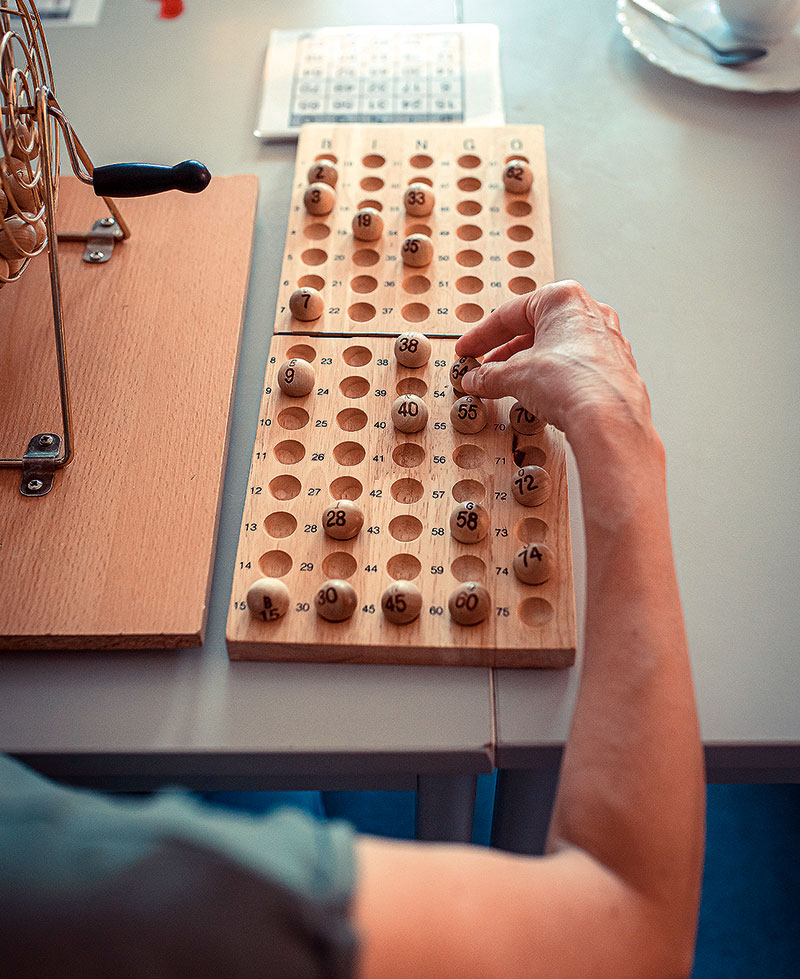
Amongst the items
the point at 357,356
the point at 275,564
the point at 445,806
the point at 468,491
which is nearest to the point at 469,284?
the point at 357,356

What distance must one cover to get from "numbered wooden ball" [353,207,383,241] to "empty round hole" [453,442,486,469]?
0.89 ft

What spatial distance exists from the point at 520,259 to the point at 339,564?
38 centimetres

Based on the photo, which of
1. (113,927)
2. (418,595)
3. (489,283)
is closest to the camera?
(113,927)

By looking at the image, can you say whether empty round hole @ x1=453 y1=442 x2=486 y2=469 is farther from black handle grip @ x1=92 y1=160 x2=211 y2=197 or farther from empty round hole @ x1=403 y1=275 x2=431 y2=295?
black handle grip @ x1=92 y1=160 x2=211 y2=197

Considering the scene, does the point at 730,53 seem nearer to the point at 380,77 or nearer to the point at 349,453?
the point at 380,77

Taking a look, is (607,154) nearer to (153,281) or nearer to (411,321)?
(411,321)

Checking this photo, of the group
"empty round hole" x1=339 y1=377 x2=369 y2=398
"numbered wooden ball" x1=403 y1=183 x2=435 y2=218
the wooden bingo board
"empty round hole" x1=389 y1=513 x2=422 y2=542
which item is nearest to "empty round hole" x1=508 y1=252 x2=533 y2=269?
the wooden bingo board

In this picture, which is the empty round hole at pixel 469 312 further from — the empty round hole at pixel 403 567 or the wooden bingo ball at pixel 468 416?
the empty round hole at pixel 403 567

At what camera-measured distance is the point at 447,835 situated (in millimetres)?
718

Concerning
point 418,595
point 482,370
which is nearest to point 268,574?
point 418,595

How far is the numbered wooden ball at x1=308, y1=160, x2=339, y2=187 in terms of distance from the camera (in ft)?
2.95

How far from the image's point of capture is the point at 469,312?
31.3 inches

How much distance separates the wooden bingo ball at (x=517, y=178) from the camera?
89 centimetres

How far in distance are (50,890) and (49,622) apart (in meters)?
0.31
